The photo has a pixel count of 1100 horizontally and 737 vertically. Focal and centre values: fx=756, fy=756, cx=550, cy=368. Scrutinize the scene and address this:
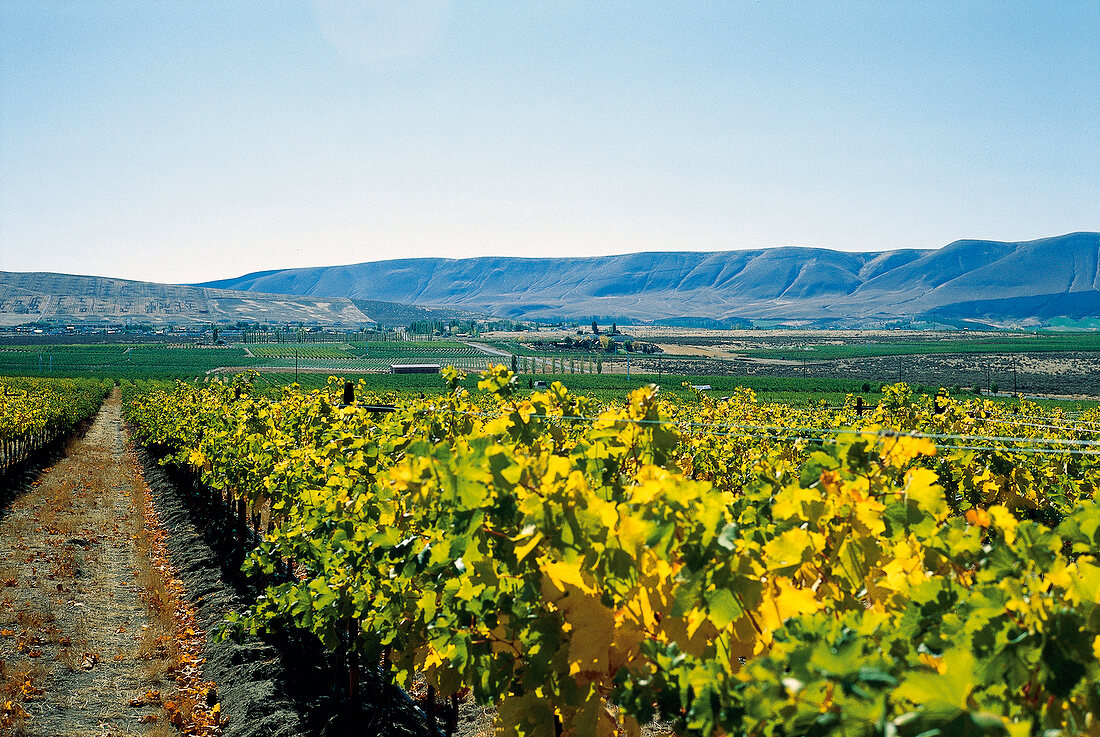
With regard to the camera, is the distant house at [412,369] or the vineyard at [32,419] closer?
the vineyard at [32,419]

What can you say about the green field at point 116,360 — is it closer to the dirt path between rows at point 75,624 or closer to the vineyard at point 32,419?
the vineyard at point 32,419

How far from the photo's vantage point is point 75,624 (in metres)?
9.73

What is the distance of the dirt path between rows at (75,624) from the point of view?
7.36m

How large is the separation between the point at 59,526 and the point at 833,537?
54.5 ft

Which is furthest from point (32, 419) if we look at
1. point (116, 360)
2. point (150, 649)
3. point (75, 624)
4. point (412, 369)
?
point (116, 360)

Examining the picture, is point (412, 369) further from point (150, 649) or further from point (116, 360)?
point (150, 649)

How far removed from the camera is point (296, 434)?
9617 millimetres

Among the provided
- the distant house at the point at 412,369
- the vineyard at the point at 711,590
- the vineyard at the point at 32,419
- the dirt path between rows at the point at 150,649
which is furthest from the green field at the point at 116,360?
the vineyard at the point at 711,590

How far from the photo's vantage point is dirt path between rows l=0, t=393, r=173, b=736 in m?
7.36

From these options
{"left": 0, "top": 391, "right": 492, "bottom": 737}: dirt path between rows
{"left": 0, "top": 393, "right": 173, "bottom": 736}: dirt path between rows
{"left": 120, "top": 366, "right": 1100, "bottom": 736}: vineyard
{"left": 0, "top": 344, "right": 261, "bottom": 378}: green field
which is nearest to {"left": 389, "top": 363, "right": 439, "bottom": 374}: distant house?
{"left": 0, "top": 344, "right": 261, "bottom": 378}: green field

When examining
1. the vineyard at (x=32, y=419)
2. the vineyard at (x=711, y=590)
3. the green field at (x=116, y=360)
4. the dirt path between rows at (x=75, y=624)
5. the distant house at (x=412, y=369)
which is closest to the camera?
the vineyard at (x=711, y=590)

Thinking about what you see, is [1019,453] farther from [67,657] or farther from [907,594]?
[67,657]

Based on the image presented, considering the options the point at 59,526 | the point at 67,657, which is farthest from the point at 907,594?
the point at 59,526

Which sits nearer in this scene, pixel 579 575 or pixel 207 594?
pixel 579 575
